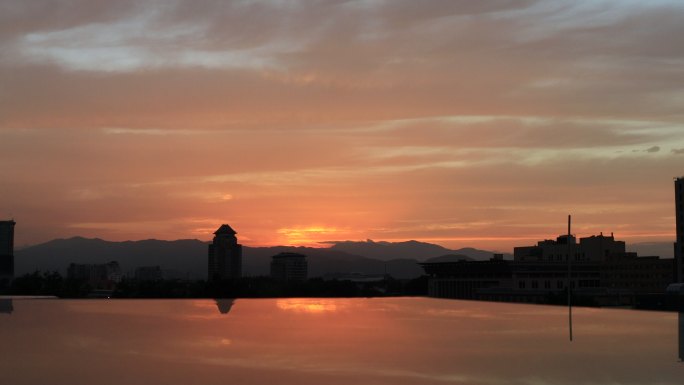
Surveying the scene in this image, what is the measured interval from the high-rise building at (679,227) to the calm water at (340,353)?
68.1 m

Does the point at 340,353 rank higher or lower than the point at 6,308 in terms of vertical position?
higher

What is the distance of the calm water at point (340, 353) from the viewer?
46.2m

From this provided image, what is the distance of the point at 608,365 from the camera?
51656 mm

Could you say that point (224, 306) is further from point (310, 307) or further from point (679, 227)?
point (679, 227)

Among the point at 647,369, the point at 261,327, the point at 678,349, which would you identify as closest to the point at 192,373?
the point at 647,369

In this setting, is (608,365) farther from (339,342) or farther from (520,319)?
(520,319)

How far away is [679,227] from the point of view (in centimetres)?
16188

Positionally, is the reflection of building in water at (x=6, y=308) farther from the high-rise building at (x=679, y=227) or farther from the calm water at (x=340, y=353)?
the high-rise building at (x=679, y=227)

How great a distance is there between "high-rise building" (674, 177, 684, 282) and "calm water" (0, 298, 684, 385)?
223 ft

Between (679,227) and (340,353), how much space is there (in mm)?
120163

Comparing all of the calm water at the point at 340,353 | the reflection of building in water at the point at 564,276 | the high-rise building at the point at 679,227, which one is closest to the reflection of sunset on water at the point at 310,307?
the calm water at the point at 340,353

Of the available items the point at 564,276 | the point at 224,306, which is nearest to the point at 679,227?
the point at 564,276

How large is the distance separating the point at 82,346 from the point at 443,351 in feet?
87.4

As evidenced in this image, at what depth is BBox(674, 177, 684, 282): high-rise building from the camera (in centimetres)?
15850
